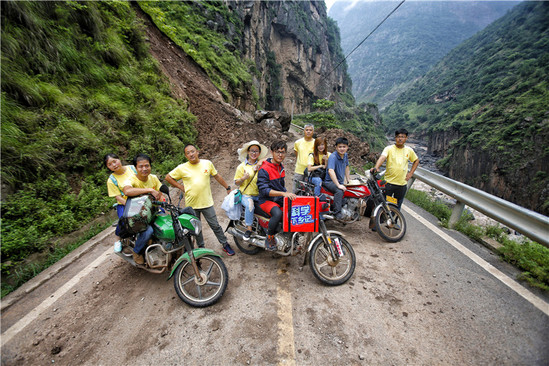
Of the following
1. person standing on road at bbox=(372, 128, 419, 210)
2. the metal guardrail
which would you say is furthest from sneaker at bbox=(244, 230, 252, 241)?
the metal guardrail

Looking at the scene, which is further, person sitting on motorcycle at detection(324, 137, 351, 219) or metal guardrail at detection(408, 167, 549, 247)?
person sitting on motorcycle at detection(324, 137, 351, 219)

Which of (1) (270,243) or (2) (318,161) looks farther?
(2) (318,161)

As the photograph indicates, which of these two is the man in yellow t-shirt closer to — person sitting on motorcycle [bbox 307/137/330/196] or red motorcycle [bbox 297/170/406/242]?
red motorcycle [bbox 297/170/406/242]

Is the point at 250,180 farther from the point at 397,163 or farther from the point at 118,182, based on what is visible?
the point at 397,163

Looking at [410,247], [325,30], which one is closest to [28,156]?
[410,247]

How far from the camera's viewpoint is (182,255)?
9.16 feet

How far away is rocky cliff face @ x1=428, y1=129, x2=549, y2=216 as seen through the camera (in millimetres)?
29217

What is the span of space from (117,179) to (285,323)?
10.1 ft

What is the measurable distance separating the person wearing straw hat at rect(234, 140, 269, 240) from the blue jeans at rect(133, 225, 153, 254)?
4.48 ft

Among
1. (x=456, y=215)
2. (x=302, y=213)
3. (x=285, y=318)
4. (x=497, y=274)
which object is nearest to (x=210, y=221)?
(x=302, y=213)

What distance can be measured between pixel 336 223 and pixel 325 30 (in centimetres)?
8988

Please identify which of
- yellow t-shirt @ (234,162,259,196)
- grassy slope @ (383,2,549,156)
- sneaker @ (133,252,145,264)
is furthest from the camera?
grassy slope @ (383,2,549,156)

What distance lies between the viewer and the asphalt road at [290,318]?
6.98 ft

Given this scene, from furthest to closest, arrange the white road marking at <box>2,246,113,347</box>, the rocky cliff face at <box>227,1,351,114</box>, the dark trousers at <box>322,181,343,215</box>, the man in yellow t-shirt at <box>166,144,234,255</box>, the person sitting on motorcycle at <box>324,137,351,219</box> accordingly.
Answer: the rocky cliff face at <box>227,1,351,114</box> → the dark trousers at <box>322,181,343,215</box> → the person sitting on motorcycle at <box>324,137,351,219</box> → the man in yellow t-shirt at <box>166,144,234,255</box> → the white road marking at <box>2,246,113,347</box>
